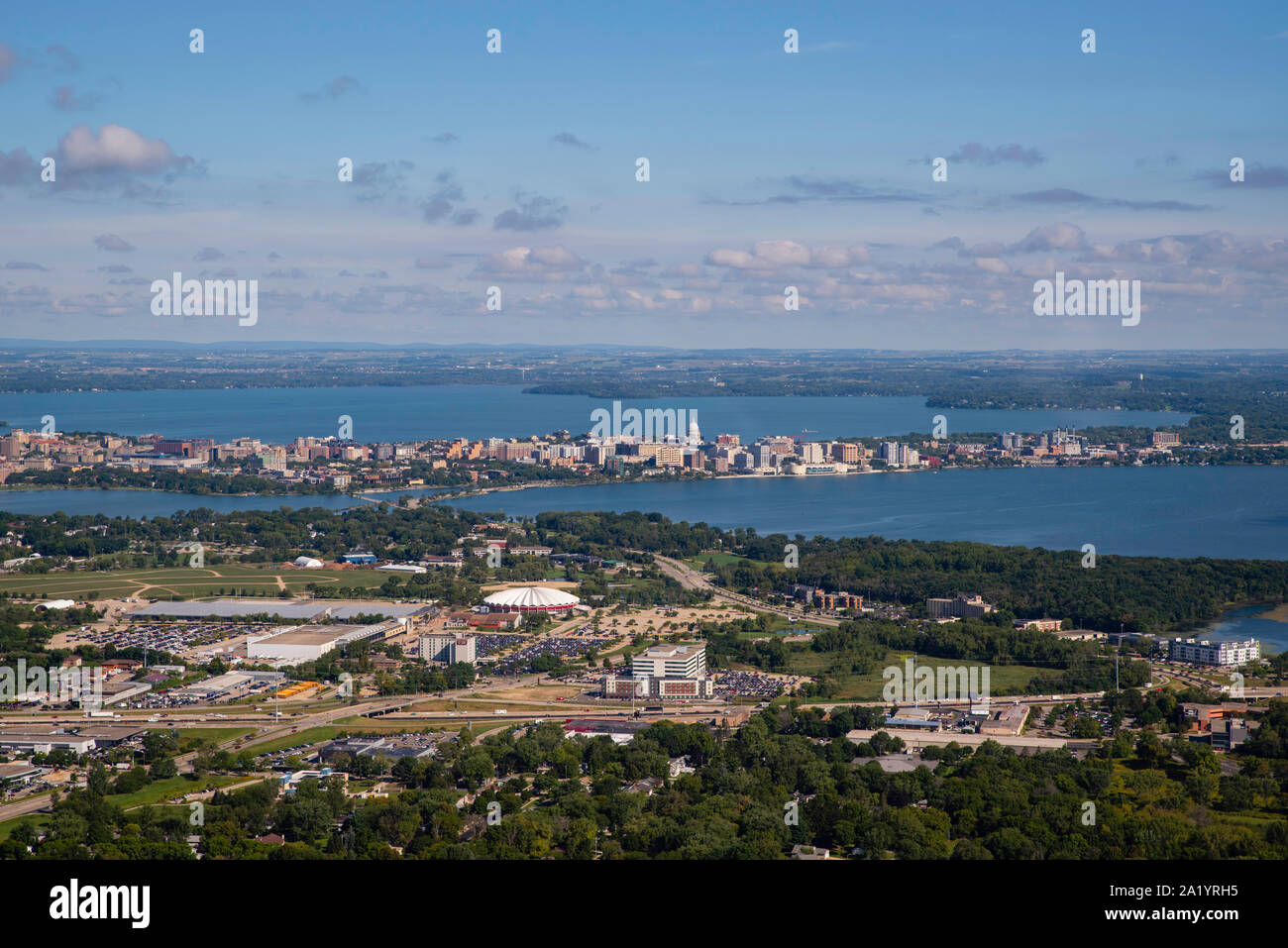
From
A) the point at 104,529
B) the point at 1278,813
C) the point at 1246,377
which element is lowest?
the point at 1278,813

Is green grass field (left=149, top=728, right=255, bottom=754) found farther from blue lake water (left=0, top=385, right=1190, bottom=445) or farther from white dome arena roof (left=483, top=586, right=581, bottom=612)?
blue lake water (left=0, top=385, right=1190, bottom=445)

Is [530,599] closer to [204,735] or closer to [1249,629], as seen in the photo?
[204,735]

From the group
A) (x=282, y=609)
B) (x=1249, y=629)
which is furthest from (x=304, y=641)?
(x=1249, y=629)

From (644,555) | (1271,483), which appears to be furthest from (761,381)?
(644,555)

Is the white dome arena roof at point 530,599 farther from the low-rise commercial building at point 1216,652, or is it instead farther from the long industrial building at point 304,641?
the low-rise commercial building at point 1216,652

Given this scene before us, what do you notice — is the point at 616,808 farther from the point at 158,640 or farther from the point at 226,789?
the point at 158,640

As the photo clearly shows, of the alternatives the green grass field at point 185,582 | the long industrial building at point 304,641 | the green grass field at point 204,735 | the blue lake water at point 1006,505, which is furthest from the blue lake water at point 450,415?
the green grass field at point 204,735
